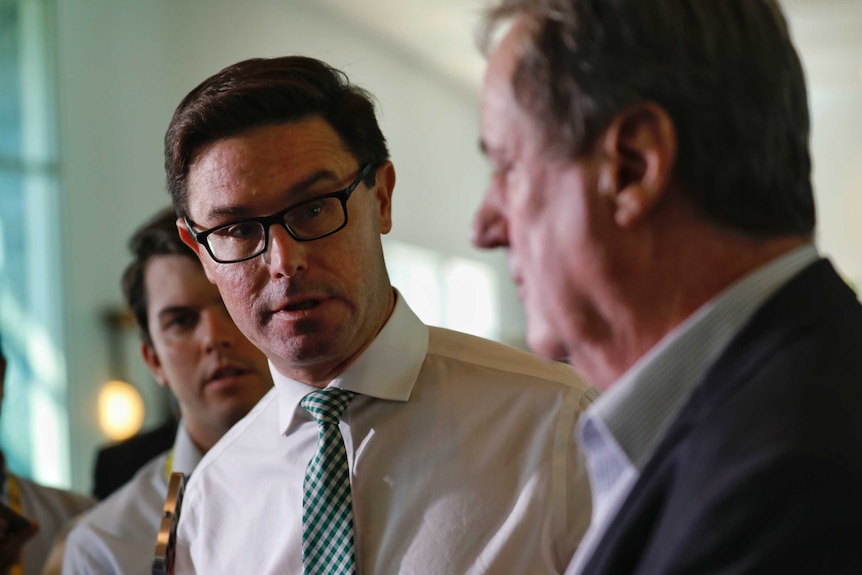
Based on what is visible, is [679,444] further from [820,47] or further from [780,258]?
[820,47]

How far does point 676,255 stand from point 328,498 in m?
0.91

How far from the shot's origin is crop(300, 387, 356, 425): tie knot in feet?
5.60

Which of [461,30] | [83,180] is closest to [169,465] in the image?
[83,180]

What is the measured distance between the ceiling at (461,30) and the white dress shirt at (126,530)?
22.1ft

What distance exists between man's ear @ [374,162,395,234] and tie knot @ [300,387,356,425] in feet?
1.00

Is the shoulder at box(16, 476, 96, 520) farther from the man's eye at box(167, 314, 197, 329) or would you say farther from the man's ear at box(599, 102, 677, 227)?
the man's ear at box(599, 102, 677, 227)

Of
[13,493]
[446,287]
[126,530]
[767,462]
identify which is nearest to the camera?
[767,462]

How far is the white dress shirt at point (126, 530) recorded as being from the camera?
228 centimetres

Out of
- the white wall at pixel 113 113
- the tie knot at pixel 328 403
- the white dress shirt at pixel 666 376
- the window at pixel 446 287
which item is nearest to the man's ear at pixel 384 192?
the tie knot at pixel 328 403

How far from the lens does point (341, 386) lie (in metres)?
1.72

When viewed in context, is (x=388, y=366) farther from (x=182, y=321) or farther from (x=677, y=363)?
(x=182, y=321)

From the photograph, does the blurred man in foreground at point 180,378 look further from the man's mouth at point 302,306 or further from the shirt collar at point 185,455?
the man's mouth at point 302,306

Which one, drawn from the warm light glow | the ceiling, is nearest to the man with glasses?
the warm light glow

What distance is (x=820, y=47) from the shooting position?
10820mm
